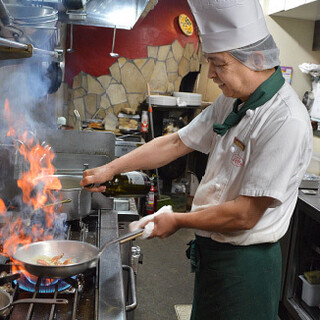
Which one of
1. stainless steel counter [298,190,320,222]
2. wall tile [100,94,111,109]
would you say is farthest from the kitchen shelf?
wall tile [100,94,111,109]

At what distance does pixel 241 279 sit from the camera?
1.71m

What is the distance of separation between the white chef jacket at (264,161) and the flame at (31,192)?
2.42 ft

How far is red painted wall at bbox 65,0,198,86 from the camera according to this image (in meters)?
6.03

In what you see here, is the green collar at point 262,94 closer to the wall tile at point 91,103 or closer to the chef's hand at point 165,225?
the chef's hand at point 165,225

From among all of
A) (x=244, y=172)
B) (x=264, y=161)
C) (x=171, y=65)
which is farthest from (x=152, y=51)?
(x=264, y=161)

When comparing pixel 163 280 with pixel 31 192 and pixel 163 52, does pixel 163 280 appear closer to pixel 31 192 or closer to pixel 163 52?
pixel 31 192

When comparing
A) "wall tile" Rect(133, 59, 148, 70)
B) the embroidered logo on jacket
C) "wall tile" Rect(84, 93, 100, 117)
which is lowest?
the embroidered logo on jacket

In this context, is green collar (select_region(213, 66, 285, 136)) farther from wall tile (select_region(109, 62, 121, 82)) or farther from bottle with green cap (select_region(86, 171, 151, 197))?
wall tile (select_region(109, 62, 121, 82))

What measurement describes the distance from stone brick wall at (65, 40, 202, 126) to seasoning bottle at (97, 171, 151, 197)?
416cm

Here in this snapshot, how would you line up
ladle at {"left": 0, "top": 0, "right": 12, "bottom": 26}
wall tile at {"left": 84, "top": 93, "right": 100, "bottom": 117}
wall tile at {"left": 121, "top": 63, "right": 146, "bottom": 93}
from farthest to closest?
wall tile at {"left": 121, "top": 63, "right": 146, "bottom": 93}, wall tile at {"left": 84, "top": 93, "right": 100, "bottom": 117}, ladle at {"left": 0, "top": 0, "right": 12, "bottom": 26}

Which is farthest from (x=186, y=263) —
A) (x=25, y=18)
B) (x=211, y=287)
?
(x=25, y=18)

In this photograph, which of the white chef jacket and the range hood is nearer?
the white chef jacket

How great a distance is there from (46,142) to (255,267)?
1705 millimetres

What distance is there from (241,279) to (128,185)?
0.78 metres
